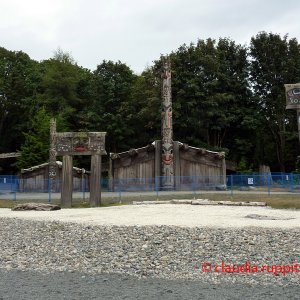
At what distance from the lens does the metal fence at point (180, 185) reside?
27.2 m

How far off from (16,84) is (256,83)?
102 feet

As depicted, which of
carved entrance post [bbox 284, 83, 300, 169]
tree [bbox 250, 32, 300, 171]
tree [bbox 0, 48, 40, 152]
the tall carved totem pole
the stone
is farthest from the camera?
tree [bbox 0, 48, 40, 152]

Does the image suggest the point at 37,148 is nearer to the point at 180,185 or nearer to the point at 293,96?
the point at 180,185

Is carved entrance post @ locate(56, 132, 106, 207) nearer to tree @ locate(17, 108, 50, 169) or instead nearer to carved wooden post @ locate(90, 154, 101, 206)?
carved wooden post @ locate(90, 154, 101, 206)

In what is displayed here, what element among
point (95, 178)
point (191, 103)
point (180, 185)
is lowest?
point (180, 185)

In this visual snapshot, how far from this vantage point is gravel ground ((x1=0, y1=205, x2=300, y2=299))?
23.8 feet

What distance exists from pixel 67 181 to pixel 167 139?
39.4ft

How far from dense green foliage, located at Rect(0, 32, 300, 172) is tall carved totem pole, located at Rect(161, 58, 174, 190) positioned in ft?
31.3

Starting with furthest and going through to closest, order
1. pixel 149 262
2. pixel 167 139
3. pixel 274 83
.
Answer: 1. pixel 274 83
2. pixel 167 139
3. pixel 149 262

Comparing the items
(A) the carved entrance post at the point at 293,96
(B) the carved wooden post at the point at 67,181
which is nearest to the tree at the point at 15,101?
(B) the carved wooden post at the point at 67,181

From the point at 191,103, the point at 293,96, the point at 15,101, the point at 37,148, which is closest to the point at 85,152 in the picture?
the point at 293,96

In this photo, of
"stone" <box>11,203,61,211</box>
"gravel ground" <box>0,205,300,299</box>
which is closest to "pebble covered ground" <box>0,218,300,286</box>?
"gravel ground" <box>0,205,300,299</box>

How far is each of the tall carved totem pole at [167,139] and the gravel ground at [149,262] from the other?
16.4 metres

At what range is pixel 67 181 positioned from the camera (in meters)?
22.1
